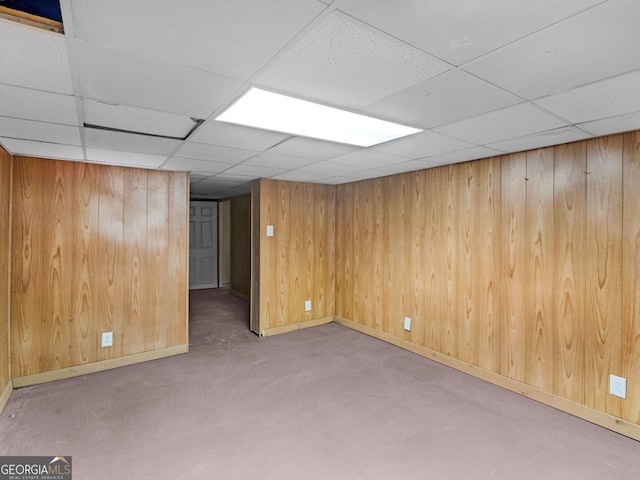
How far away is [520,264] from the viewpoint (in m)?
2.92

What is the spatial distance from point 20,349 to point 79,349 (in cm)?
44

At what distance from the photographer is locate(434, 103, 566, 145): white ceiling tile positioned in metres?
1.88

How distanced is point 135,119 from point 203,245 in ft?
19.4

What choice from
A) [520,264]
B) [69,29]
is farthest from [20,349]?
[520,264]

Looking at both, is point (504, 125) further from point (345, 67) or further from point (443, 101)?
point (345, 67)

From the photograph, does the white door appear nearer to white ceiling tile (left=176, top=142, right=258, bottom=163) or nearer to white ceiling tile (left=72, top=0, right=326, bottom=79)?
white ceiling tile (left=176, top=142, right=258, bottom=163)

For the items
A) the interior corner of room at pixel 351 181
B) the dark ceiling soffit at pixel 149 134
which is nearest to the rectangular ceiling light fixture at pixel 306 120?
the interior corner of room at pixel 351 181

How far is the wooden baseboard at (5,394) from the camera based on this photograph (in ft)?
8.39

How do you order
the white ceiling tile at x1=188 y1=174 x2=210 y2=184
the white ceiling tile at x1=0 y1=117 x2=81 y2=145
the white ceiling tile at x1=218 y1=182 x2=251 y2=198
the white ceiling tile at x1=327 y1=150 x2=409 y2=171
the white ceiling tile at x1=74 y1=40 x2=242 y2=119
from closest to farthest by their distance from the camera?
the white ceiling tile at x1=74 y1=40 x2=242 y2=119 < the white ceiling tile at x1=0 y1=117 x2=81 y2=145 < the white ceiling tile at x1=327 y1=150 x2=409 y2=171 < the white ceiling tile at x1=188 y1=174 x2=210 y2=184 < the white ceiling tile at x1=218 y1=182 x2=251 y2=198

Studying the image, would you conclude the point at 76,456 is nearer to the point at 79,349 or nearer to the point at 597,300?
the point at 79,349

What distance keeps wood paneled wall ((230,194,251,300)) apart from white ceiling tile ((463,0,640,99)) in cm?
543

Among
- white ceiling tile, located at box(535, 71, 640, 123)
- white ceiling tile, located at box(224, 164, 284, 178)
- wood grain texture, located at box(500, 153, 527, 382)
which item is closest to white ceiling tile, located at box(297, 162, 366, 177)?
white ceiling tile, located at box(224, 164, 284, 178)

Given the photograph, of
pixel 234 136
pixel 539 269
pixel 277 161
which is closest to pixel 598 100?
pixel 539 269

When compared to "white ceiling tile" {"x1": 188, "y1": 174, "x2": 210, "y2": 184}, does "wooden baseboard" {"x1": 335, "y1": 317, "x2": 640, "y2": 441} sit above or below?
below
